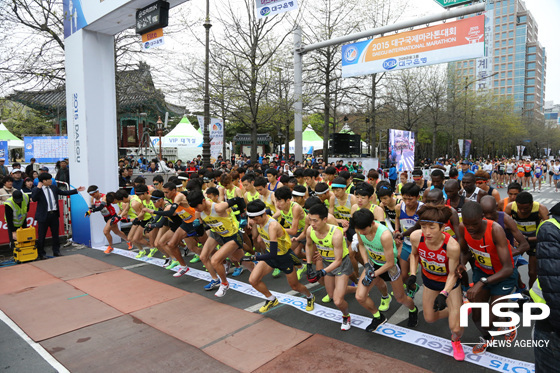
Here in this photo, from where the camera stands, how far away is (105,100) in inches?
402

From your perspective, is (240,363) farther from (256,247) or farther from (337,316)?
(256,247)

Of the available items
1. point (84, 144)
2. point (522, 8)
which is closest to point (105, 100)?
point (84, 144)

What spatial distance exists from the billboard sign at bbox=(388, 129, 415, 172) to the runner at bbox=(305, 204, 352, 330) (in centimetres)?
1436

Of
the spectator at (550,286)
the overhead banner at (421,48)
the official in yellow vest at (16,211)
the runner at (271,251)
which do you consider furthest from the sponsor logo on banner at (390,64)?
the official in yellow vest at (16,211)

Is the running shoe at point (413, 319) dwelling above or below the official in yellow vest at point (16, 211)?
below

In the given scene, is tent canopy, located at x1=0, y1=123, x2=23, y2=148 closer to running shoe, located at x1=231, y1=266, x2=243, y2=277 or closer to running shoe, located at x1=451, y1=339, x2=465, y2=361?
running shoe, located at x1=231, y1=266, x2=243, y2=277

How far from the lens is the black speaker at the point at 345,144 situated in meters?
22.1

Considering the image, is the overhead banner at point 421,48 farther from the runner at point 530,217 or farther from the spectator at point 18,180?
the spectator at point 18,180

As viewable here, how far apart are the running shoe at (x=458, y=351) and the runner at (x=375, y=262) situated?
810 millimetres

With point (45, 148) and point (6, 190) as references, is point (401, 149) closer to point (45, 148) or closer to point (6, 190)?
point (6, 190)

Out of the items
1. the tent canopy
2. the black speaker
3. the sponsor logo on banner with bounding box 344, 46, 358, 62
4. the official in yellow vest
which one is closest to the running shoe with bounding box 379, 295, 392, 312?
the official in yellow vest

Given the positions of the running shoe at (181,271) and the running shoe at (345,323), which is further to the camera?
the running shoe at (181,271)

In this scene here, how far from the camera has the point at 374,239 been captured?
4.83m

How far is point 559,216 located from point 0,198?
467 inches
